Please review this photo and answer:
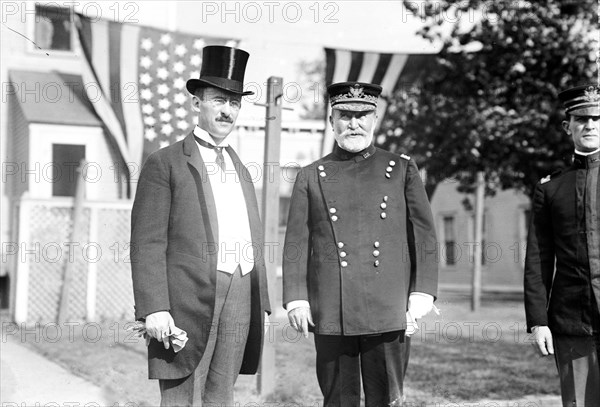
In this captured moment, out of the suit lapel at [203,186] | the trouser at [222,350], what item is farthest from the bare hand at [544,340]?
the suit lapel at [203,186]

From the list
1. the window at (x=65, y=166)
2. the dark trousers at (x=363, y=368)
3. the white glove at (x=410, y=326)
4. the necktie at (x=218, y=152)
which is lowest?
the dark trousers at (x=363, y=368)

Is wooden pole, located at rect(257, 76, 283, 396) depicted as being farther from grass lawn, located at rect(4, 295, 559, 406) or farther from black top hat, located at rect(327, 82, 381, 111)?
black top hat, located at rect(327, 82, 381, 111)

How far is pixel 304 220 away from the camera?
12.3 feet

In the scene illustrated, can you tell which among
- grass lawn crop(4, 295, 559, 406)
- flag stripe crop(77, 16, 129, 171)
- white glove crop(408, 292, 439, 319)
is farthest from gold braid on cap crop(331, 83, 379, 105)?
flag stripe crop(77, 16, 129, 171)

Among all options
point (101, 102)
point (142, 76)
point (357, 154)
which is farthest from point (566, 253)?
point (101, 102)

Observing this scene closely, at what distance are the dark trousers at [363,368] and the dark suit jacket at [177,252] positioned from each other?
0.37 metres

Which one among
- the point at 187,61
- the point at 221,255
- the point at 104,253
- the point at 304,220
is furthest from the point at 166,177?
the point at 104,253

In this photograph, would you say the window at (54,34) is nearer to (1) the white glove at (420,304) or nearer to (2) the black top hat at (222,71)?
(2) the black top hat at (222,71)

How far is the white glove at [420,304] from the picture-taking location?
358 centimetres

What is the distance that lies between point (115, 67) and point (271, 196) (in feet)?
8.02

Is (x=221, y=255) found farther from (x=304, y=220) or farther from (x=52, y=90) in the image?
(x=52, y=90)

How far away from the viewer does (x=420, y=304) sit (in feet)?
11.8

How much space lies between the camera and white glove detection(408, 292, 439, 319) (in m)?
3.58

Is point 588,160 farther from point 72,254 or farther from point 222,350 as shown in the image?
point 72,254
